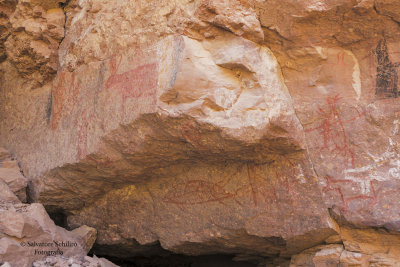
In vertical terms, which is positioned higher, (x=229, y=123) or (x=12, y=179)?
(x=229, y=123)

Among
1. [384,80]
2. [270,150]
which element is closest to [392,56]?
[384,80]

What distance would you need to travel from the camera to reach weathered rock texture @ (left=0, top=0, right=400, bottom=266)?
125 inches

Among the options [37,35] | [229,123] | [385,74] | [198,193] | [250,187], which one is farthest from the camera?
[37,35]

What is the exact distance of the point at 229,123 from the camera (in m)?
3.12

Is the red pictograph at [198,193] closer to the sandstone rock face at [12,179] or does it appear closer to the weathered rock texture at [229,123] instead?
the weathered rock texture at [229,123]

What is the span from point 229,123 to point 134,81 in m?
0.77

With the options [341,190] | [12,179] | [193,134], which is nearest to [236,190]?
[193,134]

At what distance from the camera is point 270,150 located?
339cm

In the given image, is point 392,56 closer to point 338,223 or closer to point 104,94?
point 338,223

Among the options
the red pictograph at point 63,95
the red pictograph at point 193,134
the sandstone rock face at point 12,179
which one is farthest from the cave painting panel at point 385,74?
the sandstone rock face at point 12,179

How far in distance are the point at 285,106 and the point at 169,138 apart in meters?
0.86

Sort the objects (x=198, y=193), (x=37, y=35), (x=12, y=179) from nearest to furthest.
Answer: (x=198, y=193), (x=12, y=179), (x=37, y=35)

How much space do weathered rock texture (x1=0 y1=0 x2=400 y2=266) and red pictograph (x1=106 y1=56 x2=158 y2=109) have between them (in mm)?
10

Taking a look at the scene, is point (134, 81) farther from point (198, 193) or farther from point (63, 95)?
point (198, 193)
